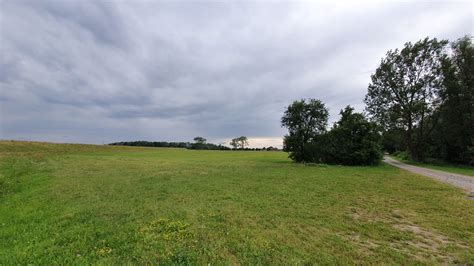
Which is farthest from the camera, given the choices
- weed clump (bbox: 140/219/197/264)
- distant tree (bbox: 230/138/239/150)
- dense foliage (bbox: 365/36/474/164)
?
distant tree (bbox: 230/138/239/150)

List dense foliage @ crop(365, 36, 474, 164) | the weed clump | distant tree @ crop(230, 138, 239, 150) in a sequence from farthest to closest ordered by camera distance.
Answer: distant tree @ crop(230, 138, 239, 150) < dense foliage @ crop(365, 36, 474, 164) < the weed clump

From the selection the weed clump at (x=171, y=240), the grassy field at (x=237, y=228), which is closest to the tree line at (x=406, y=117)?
the grassy field at (x=237, y=228)

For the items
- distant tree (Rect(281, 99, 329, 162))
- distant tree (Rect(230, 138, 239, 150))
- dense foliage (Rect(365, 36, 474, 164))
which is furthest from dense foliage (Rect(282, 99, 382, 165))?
distant tree (Rect(230, 138, 239, 150))

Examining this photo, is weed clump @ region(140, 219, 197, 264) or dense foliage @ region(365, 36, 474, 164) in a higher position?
dense foliage @ region(365, 36, 474, 164)

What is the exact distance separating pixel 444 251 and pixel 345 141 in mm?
28379

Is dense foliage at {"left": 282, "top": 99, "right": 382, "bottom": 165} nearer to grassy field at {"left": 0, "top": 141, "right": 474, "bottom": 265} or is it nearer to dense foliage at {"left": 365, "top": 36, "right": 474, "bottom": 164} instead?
dense foliage at {"left": 365, "top": 36, "right": 474, "bottom": 164}

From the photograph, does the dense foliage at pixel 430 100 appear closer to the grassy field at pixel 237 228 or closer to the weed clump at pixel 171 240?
the grassy field at pixel 237 228

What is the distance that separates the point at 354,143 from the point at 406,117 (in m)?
11.4

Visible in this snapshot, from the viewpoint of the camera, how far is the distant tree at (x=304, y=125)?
112 feet

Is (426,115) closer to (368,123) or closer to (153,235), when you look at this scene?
(368,123)

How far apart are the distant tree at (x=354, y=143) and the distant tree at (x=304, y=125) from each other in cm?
214

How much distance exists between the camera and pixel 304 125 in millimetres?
34656

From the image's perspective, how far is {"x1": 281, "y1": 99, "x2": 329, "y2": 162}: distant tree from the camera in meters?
34.0

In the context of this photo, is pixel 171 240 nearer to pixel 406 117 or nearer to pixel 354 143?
pixel 354 143
